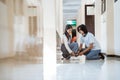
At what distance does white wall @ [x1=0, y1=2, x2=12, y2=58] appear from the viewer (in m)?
0.33

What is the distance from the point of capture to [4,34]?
13.4 inches

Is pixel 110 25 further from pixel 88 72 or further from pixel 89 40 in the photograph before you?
pixel 88 72

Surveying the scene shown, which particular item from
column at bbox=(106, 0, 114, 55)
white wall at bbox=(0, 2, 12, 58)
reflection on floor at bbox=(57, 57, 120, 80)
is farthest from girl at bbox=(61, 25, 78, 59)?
white wall at bbox=(0, 2, 12, 58)

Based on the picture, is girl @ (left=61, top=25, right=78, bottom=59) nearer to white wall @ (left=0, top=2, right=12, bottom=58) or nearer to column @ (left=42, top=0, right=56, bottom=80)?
column @ (left=42, top=0, right=56, bottom=80)

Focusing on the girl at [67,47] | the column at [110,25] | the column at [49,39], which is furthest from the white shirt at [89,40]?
the column at [49,39]

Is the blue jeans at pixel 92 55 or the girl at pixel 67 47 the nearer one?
the blue jeans at pixel 92 55

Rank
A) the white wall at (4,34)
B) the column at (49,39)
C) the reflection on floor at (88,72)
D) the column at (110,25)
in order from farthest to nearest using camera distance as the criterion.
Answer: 1. the column at (110,25)
2. the column at (49,39)
3. the reflection on floor at (88,72)
4. the white wall at (4,34)

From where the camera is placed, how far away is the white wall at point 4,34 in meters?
0.33

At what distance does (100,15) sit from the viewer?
40.6 ft

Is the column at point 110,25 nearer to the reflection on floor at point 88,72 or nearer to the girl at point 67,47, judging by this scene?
the girl at point 67,47

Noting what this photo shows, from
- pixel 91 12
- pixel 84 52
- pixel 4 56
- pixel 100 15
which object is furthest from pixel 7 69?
pixel 91 12

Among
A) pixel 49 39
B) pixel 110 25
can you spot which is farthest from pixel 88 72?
pixel 110 25

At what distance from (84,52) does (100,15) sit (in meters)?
4.97

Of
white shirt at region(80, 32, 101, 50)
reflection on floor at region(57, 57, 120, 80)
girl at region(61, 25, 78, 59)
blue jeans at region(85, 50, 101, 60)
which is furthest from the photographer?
girl at region(61, 25, 78, 59)
